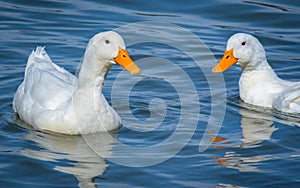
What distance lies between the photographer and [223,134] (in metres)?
9.40

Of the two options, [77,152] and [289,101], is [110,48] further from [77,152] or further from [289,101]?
[289,101]

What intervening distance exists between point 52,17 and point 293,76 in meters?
5.12

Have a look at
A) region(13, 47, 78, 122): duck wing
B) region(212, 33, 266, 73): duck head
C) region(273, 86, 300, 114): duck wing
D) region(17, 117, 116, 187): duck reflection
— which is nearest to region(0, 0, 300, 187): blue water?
region(17, 117, 116, 187): duck reflection

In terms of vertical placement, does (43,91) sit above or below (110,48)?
below

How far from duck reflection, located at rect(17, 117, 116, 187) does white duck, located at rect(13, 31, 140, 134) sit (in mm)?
110

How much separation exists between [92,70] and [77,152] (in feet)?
3.12

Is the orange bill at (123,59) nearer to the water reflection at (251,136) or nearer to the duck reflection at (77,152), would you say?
the duck reflection at (77,152)

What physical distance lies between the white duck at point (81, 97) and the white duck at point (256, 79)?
6.88 feet

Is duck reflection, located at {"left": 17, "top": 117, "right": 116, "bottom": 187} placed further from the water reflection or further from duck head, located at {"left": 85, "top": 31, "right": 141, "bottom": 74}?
the water reflection

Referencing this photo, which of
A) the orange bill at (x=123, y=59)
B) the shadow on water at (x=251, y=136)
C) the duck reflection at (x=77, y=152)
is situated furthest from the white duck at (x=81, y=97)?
the shadow on water at (x=251, y=136)

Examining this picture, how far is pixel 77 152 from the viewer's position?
28.3 feet

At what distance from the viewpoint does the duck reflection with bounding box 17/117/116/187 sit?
26.3 ft

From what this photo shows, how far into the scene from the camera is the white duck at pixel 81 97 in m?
8.63

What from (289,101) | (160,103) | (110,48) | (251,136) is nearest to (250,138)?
(251,136)
